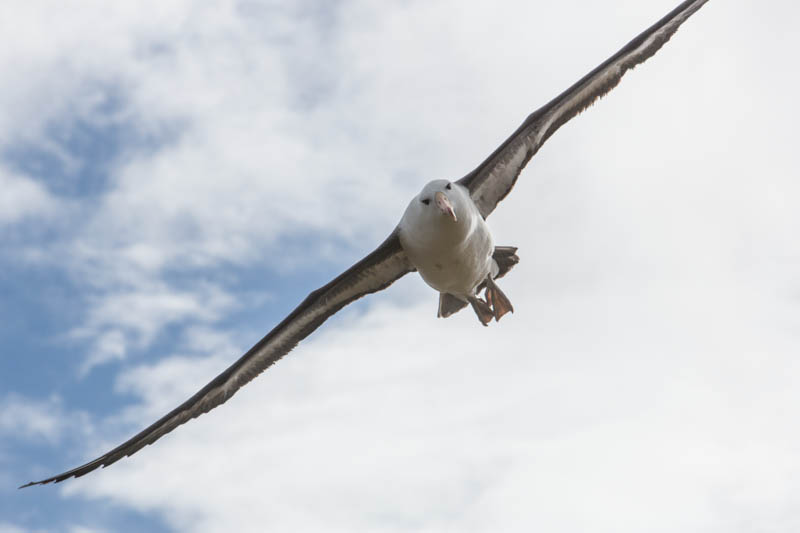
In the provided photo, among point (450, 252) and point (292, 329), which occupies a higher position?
point (292, 329)

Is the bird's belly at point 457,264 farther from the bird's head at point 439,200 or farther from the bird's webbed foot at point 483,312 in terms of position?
the bird's webbed foot at point 483,312

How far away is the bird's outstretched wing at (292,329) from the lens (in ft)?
43.8

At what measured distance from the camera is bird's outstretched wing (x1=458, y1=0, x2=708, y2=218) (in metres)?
12.8

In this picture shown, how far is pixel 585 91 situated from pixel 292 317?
4.97 metres

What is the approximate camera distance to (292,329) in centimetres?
1397

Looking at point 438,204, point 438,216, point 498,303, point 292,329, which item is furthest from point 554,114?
point 292,329

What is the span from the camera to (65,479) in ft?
39.9

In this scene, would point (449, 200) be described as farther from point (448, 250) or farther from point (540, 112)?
point (540, 112)

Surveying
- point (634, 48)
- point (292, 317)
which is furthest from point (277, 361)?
point (634, 48)

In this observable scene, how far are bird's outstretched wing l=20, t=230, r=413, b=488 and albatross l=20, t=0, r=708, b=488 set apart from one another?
0.05 ft

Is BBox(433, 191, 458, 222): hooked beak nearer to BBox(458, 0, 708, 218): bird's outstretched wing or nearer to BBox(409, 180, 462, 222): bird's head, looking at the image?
BBox(409, 180, 462, 222): bird's head

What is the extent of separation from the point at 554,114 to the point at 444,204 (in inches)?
101

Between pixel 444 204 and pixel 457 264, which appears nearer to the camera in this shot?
pixel 444 204

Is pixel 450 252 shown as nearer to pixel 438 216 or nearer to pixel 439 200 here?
pixel 438 216
